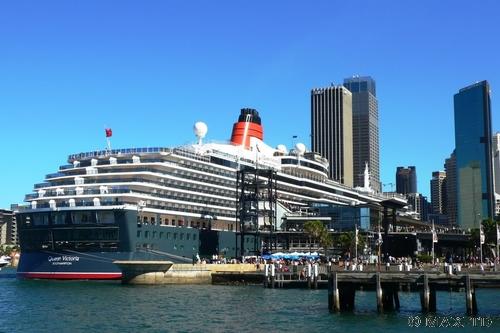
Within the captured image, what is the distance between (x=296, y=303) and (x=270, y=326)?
1516cm

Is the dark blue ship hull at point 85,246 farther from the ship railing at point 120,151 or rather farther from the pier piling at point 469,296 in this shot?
the pier piling at point 469,296

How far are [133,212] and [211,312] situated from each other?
118 feet

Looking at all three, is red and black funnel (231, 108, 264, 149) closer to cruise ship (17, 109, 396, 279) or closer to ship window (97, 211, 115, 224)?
cruise ship (17, 109, 396, 279)

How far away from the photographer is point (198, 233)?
9900 cm

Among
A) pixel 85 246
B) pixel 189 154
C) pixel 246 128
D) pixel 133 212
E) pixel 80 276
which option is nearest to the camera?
pixel 80 276

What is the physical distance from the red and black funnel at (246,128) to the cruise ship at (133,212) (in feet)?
40.9

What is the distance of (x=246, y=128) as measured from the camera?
135 metres

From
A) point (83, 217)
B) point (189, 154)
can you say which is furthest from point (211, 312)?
point (189, 154)

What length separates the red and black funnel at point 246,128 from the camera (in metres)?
134

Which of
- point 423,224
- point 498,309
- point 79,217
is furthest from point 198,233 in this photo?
point 423,224

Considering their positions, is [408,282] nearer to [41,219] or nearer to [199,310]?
[199,310]

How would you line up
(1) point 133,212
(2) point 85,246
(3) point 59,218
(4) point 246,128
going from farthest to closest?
(4) point 246,128, (3) point 59,218, (1) point 133,212, (2) point 85,246

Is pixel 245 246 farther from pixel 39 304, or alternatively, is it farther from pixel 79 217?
pixel 39 304

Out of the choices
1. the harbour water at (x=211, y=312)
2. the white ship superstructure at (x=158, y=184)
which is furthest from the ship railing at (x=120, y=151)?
the harbour water at (x=211, y=312)
